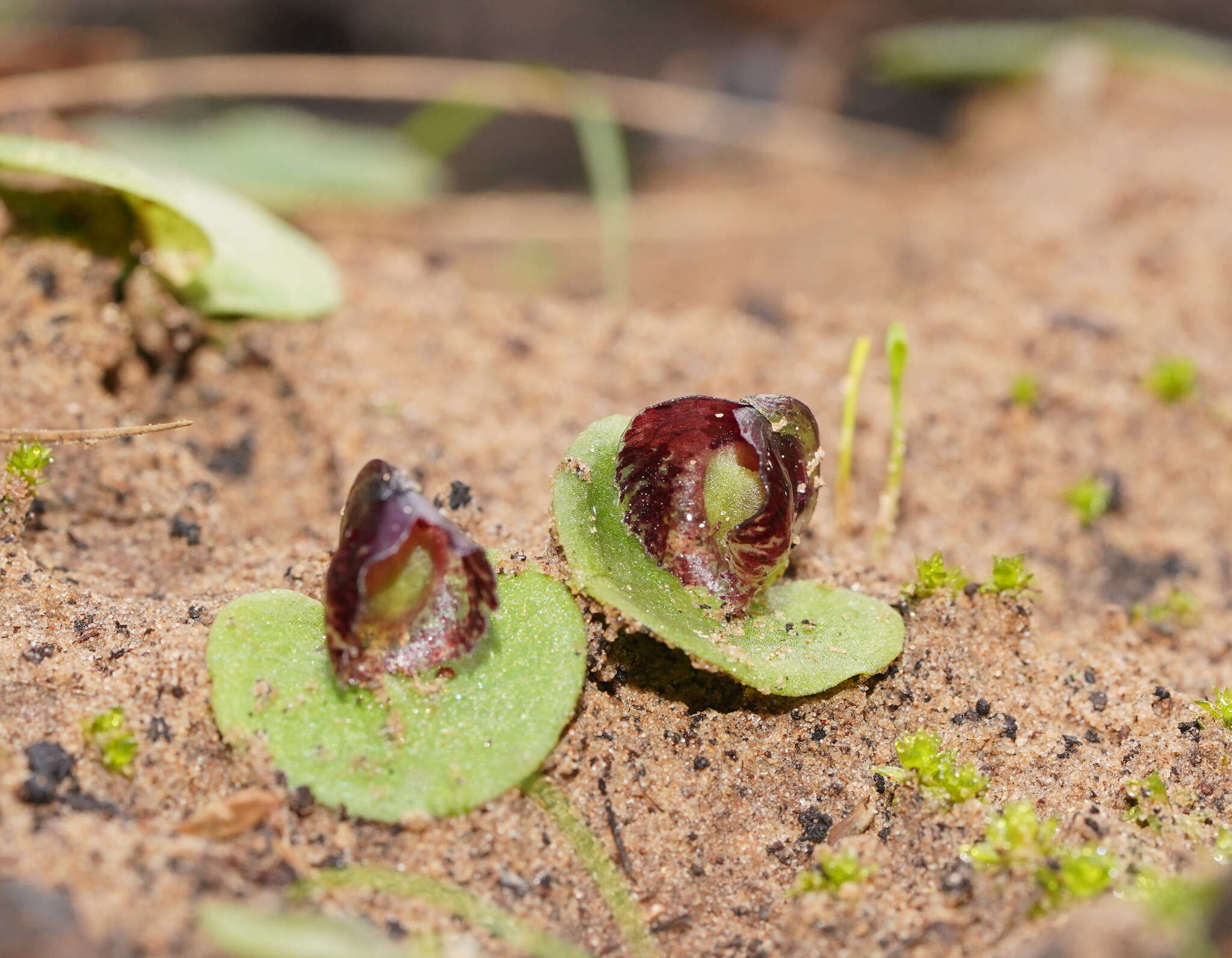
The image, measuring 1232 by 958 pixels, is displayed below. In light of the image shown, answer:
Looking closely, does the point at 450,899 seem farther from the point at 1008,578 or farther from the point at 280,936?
the point at 1008,578

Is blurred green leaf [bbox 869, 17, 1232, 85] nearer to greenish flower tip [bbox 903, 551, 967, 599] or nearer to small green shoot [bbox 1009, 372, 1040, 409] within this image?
small green shoot [bbox 1009, 372, 1040, 409]

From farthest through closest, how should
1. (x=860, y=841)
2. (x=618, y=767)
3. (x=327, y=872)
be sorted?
1. (x=618, y=767)
2. (x=860, y=841)
3. (x=327, y=872)

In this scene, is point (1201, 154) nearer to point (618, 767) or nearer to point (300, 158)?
→ point (300, 158)

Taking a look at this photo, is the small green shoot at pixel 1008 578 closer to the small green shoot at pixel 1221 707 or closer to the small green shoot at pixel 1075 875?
the small green shoot at pixel 1221 707

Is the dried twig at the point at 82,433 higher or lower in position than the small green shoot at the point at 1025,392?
lower

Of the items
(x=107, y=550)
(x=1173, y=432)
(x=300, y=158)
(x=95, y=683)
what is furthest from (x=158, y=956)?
(x=300, y=158)

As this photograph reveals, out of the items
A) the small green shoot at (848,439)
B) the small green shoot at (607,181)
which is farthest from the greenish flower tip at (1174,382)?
the small green shoot at (607,181)

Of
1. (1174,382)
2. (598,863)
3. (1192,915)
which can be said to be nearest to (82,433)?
(598,863)
